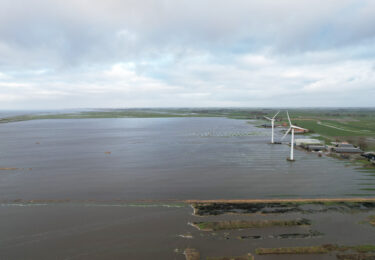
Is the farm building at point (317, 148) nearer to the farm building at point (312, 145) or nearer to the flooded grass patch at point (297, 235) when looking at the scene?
the farm building at point (312, 145)

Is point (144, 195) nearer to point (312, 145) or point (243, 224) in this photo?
point (243, 224)

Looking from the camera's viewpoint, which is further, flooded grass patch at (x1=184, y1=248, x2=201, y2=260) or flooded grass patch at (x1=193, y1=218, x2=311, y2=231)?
flooded grass patch at (x1=193, y1=218, x2=311, y2=231)

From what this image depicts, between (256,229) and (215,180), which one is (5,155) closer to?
(215,180)

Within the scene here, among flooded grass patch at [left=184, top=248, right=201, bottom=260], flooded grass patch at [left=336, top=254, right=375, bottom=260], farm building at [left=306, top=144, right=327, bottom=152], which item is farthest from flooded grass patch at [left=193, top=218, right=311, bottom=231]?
farm building at [left=306, top=144, right=327, bottom=152]

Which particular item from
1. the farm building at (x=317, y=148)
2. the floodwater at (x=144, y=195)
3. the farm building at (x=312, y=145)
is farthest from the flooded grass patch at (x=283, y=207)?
the farm building at (x=312, y=145)

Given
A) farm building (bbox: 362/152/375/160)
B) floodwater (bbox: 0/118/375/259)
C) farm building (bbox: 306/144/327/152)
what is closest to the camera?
floodwater (bbox: 0/118/375/259)

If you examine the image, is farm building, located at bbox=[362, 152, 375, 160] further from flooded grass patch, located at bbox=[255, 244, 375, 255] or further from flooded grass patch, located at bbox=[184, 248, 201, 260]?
flooded grass patch, located at bbox=[184, 248, 201, 260]

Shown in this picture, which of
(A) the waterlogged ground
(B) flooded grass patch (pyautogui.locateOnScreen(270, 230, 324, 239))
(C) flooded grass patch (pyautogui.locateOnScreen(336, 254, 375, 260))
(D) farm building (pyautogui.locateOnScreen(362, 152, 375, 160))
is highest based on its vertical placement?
(D) farm building (pyautogui.locateOnScreen(362, 152, 375, 160))
